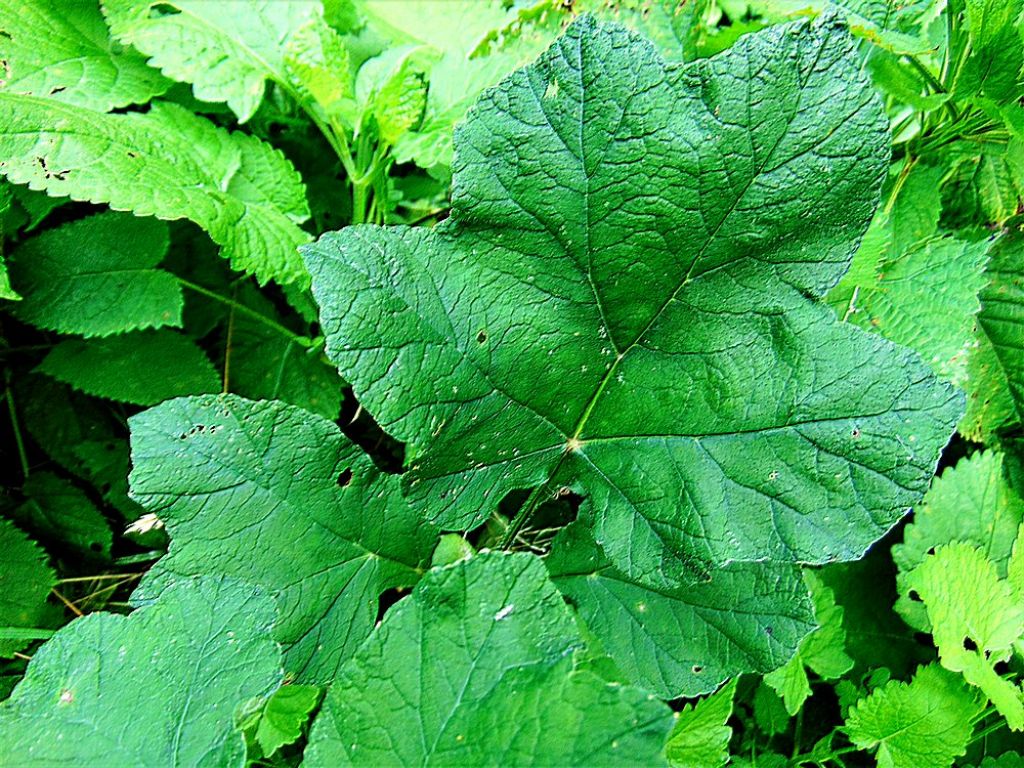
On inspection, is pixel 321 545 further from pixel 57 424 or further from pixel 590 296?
pixel 57 424

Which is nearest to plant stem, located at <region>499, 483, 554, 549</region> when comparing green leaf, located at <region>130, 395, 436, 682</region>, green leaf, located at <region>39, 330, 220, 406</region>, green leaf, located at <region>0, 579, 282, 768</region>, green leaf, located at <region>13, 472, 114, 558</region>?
green leaf, located at <region>130, 395, 436, 682</region>

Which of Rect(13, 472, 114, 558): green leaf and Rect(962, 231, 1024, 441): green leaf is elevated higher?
Rect(962, 231, 1024, 441): green leaf

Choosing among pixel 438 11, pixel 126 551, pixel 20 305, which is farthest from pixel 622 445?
pixel 438 11

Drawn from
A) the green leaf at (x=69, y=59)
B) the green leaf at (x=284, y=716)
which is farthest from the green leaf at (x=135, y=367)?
the green leaf at (x=284, y=716)

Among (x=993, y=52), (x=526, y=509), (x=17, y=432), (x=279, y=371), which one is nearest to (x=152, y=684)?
(x=526, y=509)

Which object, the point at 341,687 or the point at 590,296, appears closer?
the point at 341,687

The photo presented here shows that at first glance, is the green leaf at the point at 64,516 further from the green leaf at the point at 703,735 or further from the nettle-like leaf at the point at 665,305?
the green leaf at the point at 703,735

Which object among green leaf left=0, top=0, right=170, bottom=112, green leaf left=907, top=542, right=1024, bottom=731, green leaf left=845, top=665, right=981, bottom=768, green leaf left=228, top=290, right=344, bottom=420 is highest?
green leaf left=0, top=0, right=170, bottom=112

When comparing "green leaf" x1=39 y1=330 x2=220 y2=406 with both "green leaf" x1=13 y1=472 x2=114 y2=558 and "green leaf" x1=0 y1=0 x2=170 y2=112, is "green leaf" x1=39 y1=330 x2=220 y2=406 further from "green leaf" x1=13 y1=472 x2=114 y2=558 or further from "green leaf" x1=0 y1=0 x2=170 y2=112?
A: "green leaf" x1=0 y1=0 x2=170 y2=112
